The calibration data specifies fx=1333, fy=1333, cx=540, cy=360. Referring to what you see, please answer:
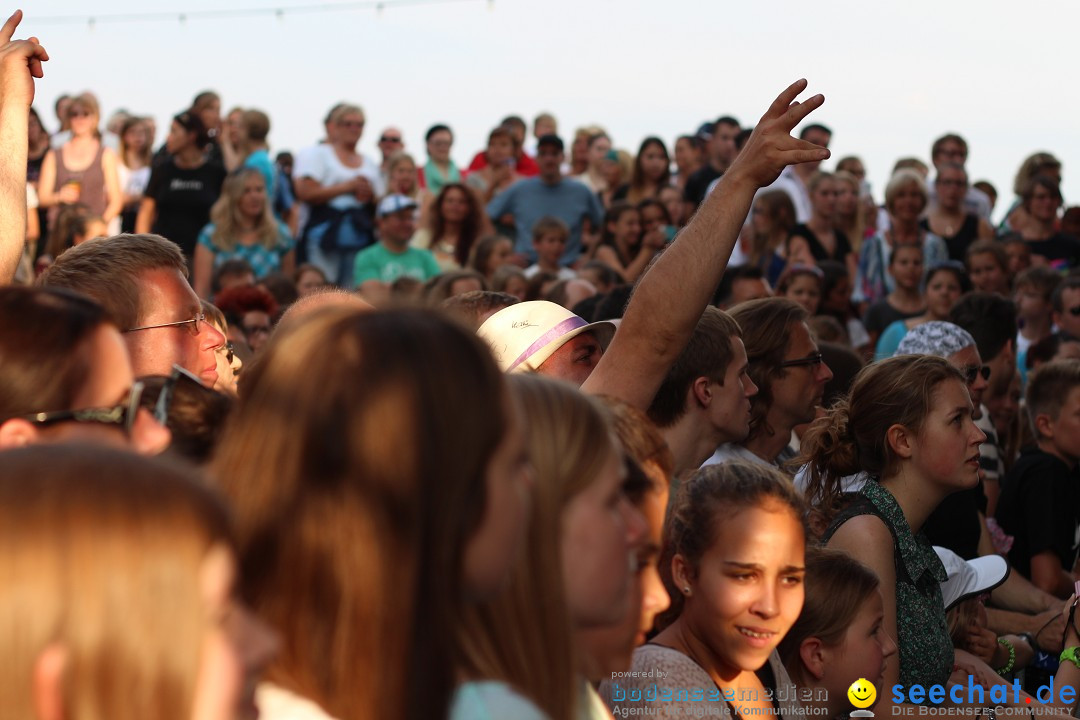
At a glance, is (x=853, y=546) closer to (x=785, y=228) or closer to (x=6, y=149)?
(x=6, y=149)

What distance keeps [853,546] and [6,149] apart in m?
2.88

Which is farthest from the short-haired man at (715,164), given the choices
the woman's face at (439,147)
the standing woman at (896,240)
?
the woman's face at (439,147)

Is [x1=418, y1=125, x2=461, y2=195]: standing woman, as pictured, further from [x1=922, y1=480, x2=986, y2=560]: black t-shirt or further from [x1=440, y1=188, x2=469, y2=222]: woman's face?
[x1=922, y1=480, x2=986, y2=560]: black t-shirt

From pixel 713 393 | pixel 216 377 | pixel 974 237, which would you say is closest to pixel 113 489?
pixel 216 377

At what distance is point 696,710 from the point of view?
10.5 ft

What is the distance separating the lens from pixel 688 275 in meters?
3.68

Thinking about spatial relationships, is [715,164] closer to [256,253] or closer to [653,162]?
[653,162]

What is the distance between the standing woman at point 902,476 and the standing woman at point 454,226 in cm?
668

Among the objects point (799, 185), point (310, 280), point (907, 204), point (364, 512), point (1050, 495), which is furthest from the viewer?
point (799, 185)

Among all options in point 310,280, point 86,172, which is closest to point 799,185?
point 310,280

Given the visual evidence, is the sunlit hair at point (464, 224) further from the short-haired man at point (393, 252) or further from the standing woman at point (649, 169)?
the standing woman at point (649, 169)

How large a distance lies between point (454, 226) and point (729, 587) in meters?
8.14

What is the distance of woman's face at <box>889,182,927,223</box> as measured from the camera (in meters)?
11.2

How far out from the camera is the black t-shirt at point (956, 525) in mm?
5719
